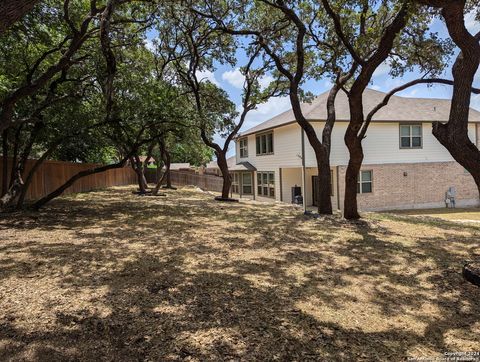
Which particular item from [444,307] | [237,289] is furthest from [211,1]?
[444,307]

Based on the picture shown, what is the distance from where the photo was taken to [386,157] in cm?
1908

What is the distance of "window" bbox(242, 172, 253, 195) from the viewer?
25.7m

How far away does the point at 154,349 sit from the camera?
276cm

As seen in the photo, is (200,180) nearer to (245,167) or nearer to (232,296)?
(245,167)

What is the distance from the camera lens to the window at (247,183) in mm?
25719

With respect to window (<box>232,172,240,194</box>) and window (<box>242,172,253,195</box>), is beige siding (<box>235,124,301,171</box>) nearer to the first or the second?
window (<box>242,172,253,195</box>)

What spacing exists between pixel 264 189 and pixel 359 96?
15.2 m

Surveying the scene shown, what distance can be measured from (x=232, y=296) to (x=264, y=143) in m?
19.2

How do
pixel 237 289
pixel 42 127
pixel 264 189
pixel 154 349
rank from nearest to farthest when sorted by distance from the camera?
pixel 154 349
pixel 237 289
pixel 42 127
pixel 264 189

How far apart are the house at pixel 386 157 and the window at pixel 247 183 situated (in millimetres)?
4019

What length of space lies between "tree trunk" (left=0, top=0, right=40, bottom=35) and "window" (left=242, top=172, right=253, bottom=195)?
74.9 feet

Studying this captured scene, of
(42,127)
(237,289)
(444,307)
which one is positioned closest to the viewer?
(444,307)

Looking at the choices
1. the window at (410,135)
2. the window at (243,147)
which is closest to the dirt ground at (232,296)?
the window at (410,135)

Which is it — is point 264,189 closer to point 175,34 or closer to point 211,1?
point 175,34
